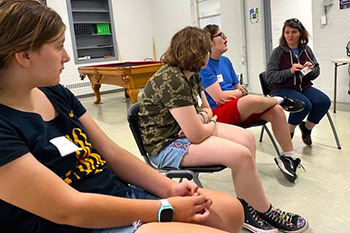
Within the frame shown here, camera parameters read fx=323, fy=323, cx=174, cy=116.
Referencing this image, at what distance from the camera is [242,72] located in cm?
613

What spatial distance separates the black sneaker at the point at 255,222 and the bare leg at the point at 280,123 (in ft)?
Answer: 2.78

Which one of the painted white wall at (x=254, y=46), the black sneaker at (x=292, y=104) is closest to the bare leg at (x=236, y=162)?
the black sneaker at (x=292, y=104)

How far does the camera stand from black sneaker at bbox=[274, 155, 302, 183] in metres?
2.30

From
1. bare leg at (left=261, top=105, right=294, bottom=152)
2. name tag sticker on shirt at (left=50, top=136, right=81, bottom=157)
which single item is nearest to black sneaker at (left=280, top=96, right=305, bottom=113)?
bare leg at (left=261, top=105, right=294, bottom=152)

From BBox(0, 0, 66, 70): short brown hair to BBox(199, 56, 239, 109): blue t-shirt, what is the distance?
5.27 ft

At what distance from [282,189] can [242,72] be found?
4.15 metres

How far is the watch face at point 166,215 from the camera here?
0.94 metres

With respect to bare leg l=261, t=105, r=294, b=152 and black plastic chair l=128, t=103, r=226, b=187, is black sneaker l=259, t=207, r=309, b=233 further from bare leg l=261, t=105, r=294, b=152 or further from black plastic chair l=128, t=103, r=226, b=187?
bare leg l=261, t=105, r=294, b=152

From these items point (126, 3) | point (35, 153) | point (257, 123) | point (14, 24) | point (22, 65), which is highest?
point (126, 3)

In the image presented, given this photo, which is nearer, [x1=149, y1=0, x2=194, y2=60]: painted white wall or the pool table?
the pool table

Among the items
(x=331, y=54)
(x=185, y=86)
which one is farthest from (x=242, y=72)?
(x=185, y=86)

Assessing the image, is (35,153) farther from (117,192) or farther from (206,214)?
(206,214)

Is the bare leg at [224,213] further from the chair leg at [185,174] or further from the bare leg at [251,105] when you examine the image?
the bare leg at [251,105]

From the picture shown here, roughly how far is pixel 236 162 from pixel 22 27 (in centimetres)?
113
